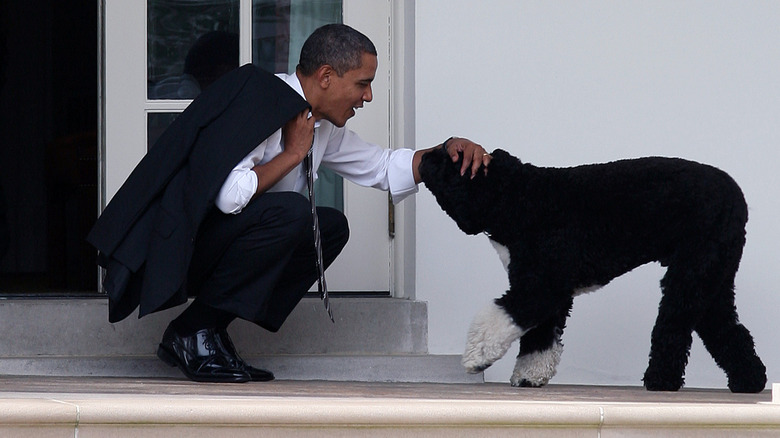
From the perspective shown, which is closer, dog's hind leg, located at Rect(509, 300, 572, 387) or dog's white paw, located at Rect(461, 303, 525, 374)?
dog's white paw, located at Rect(461, 303, 525, 374)

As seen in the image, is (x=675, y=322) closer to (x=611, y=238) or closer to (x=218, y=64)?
(x=611, y=238)

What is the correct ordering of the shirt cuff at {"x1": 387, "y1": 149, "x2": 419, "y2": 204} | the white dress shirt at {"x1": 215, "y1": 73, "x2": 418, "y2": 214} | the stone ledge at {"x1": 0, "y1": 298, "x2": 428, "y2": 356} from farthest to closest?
the stone ledge at {"x1": 0, "y1": 298, "x2": 428, "y2": 356}, the shirt cuff at {"x1": 387, "y1": 149, "x2": 419, "y2": 204}, the white dress shirt at {"x1": 215, "y1": 73, "x2": 418, "y2": 214}

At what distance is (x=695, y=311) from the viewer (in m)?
2.57

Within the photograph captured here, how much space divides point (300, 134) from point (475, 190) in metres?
0.51

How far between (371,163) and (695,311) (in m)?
1.07

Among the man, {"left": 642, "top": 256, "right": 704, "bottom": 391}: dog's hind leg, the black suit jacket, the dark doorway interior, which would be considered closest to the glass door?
the man

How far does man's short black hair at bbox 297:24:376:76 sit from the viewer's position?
2850mm

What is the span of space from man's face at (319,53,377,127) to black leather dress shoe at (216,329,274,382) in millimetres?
679

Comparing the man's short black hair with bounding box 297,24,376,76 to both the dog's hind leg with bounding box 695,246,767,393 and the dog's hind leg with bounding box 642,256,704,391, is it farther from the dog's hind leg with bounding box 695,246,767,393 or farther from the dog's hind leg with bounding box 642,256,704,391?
the dog's hind leg with bounding box 695,246,767,393

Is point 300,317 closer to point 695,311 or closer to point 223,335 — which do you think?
point 223,335

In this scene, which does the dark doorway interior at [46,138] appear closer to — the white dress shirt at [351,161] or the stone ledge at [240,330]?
the stone ledge at [240,330]

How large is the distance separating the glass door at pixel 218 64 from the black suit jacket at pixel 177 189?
2.63 feet

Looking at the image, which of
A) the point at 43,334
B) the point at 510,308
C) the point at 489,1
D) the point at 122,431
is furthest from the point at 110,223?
the point at 489,1

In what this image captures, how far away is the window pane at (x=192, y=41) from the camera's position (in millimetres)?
3666
